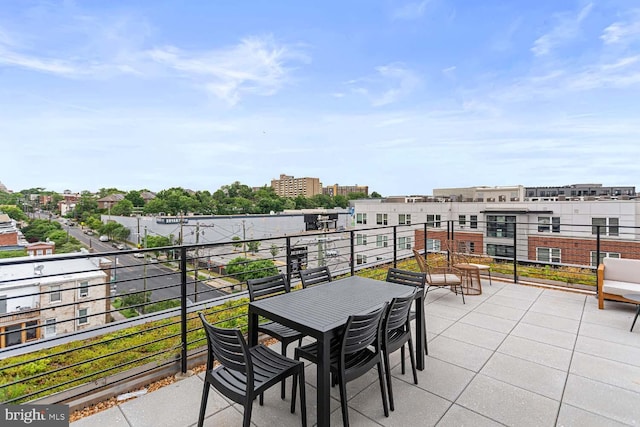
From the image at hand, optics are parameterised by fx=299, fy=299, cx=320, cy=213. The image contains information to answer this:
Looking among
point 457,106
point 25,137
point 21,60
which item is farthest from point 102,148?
point 457,106

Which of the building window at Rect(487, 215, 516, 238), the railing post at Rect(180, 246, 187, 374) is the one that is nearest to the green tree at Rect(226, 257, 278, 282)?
the railing post at Rect(180, 246, 187, 374)

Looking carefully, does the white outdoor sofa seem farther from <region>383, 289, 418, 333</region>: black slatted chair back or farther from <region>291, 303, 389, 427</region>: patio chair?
<region>291, 303, 389, 427</region>: patio chair

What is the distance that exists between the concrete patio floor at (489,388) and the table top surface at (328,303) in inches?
28.2

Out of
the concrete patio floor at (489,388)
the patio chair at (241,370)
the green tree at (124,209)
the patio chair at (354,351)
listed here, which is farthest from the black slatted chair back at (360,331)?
the green tree at (124,209)

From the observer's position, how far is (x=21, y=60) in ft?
35.0

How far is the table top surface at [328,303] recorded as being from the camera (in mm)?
2127

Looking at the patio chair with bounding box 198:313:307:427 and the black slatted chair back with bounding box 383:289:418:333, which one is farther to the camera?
the black slatted chair back with bounding box 383:289:418:333

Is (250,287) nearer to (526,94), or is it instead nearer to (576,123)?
(526,94)

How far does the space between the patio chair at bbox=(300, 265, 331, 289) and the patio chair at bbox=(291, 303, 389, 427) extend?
3.28 feet

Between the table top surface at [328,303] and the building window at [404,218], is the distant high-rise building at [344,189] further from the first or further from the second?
the table top surface at [328,303]

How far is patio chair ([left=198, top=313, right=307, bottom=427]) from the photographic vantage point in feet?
5.57

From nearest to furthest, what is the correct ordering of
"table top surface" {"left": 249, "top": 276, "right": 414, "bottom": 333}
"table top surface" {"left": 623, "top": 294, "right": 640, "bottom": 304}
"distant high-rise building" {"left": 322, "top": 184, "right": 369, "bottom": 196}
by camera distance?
"table top surface" {"left": 249, "top": 276, "right": 414, "bottom": 333}, "table top surface" {"left": 623, "top": 294, "right": 640, "bottom": 304}, "distant high-rise building" {"left": 322, "top": 184, "right": 369, "bottom": 196}

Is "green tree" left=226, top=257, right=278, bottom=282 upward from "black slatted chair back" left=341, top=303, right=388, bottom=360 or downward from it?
downward

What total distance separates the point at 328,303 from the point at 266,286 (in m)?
0.76
